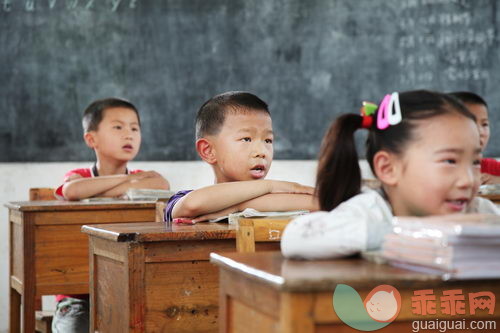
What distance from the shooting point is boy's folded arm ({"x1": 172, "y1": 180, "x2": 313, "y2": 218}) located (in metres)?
2.24

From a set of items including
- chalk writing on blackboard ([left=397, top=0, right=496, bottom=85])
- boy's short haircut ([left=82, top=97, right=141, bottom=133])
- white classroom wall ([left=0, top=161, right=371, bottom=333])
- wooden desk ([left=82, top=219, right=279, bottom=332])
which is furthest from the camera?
chalk writing on blackboard ([left=397, top=0, right=496, bottom=85])

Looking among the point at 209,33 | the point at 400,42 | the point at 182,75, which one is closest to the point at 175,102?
the point at 182,75

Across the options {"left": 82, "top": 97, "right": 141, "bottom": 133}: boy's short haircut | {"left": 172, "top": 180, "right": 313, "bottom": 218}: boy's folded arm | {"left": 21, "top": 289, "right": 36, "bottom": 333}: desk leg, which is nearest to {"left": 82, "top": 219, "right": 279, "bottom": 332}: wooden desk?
{"left": 172, "top": 180, "right": 313, "bottom": 218}: boy's folded arm

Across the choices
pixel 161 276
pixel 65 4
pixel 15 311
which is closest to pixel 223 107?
pixel 161 276

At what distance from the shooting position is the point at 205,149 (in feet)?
8.62

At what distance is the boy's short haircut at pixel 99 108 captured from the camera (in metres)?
4.29

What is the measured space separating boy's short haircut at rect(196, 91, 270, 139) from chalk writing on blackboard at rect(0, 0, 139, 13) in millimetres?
2170

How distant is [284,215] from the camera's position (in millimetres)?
2035

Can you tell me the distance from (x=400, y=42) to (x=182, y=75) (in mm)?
1374

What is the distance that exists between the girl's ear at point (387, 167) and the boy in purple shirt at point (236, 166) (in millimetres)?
807

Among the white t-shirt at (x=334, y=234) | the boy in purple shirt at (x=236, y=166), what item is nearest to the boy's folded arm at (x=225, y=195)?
the boy in purple shirt at (x=236, y=166)
